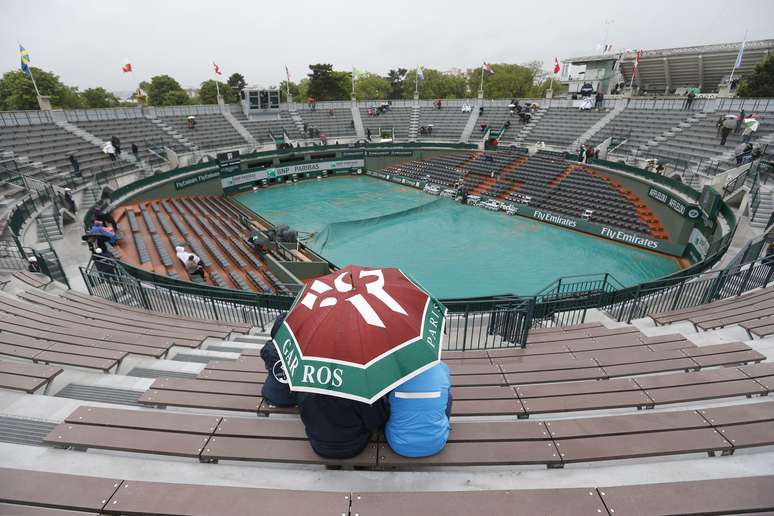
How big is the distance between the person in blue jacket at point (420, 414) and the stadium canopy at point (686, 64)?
72.4 m

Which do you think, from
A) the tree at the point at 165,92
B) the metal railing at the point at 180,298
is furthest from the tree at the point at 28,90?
the metal railing at the point at 180,298

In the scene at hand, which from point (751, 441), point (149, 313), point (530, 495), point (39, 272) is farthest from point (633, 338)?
point (39, 272)

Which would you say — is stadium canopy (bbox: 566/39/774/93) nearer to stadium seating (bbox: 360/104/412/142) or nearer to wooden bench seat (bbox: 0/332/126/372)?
stadium seating (bbox: 360/104/412/142)

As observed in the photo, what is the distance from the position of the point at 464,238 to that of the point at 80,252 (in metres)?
18.5

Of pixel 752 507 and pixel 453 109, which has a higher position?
pixel 453 109

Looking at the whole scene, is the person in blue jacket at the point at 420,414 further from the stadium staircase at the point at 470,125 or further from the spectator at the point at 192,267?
the stadium staircase at the point at 470,125

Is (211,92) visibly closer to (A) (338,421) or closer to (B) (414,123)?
(B) (414,123)

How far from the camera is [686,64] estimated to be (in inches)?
Answer: 2319

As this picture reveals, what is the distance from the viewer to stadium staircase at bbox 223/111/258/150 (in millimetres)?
38312

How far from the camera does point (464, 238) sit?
2088 cm

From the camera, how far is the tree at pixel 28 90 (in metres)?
54.9

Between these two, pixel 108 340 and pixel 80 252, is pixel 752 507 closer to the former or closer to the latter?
pixel 108 340

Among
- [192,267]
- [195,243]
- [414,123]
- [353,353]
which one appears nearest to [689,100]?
[414,123]

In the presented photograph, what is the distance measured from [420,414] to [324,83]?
68.0m
